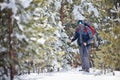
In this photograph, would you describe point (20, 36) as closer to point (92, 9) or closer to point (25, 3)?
point (25, 3)

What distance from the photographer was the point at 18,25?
26.7 feet

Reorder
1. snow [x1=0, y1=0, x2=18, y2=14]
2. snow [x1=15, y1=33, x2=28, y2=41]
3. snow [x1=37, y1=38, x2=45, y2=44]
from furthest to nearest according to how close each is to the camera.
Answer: snow [x1=37, y1=38, x2=45, y2=44], snow [x1=15, y1=33, x2=28, y2=41], snow [x1=0, y1=0, x2=18, y2=14]

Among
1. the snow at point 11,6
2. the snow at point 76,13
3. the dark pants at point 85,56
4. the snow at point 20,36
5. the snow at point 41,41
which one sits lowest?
the dark pants at point 85,56

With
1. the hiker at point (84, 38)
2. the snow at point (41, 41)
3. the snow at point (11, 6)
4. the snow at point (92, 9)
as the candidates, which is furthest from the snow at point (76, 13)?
the snow at point (11, 6)

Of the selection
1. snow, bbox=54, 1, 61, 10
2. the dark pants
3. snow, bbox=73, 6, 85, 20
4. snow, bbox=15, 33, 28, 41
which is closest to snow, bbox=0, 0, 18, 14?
snow, bbox=15, 33, 28, 41

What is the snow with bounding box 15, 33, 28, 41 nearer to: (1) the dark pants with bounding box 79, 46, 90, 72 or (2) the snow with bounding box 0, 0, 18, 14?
(2) the snow with bounding box 0, 0, 18, 14

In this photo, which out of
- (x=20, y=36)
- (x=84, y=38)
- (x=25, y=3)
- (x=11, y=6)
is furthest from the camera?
(x=84, y=38)

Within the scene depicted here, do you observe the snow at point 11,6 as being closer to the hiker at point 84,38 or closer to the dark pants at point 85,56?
the hiker at point 84,38

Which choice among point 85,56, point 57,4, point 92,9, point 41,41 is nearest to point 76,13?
point 92,9

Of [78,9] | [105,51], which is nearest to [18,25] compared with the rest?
[105,51]

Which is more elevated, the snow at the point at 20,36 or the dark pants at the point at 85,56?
the snow at the point at 20,36

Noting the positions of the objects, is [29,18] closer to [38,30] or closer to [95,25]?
[38,30]

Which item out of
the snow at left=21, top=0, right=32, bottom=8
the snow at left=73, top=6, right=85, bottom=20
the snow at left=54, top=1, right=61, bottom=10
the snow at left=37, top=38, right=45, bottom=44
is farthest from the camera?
the snow at left=73, top=6, right=85, bottom=20

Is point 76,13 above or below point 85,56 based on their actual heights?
above
